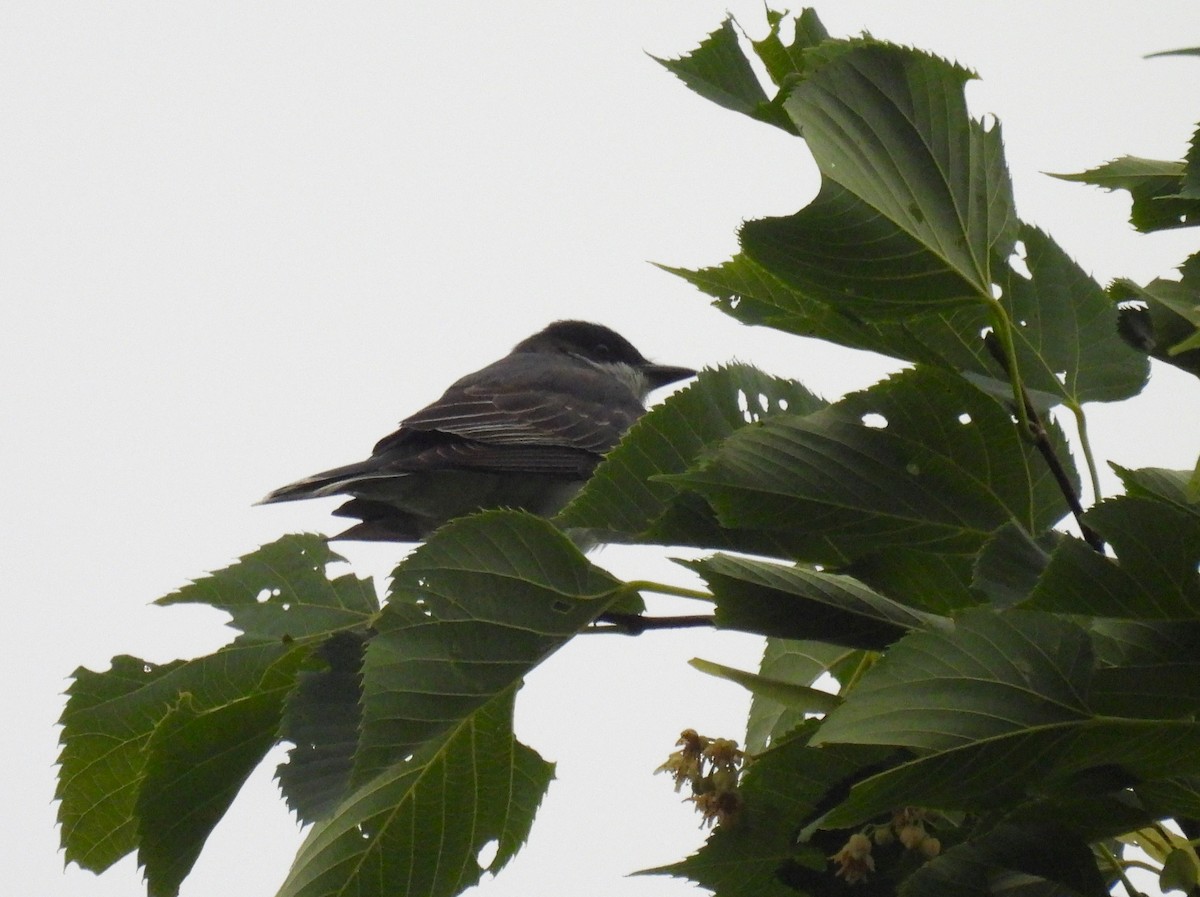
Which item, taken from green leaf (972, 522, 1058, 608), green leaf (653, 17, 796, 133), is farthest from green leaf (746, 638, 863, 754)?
green leaf (653, 17, 796, 133)

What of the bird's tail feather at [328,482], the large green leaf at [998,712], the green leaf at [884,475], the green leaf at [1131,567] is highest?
the bird's tail feather at [328,482]

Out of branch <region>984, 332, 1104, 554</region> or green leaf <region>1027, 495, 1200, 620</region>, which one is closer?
green leaf <region>1027, 495, 1200, 620</region>

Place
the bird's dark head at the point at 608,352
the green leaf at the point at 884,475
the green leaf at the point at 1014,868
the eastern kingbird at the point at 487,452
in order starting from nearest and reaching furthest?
the green leaf at the point at 1014,868 → the green leaf at the point at 884,475 → the eastern kingbird at the point at 487,452 → the bird's dark head at the point at 608,352

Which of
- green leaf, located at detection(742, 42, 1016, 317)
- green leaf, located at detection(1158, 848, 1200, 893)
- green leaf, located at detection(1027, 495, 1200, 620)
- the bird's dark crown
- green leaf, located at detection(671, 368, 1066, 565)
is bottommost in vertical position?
green leaf, located at detection(1158, 848, 1200, 893)

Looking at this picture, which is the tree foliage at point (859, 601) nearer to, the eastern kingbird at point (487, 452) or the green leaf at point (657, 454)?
the green leaf at point (657, 454)

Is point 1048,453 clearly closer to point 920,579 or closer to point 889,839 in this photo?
point 920,579

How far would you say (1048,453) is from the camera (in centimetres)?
149

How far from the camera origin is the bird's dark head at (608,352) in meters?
7.09

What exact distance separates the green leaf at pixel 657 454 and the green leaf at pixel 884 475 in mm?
119

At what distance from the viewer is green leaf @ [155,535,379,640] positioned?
189cm

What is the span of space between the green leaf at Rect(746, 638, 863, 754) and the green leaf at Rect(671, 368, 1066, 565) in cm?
48

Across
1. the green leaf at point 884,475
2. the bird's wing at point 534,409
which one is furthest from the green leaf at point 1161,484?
the bird's wing at point 534,409

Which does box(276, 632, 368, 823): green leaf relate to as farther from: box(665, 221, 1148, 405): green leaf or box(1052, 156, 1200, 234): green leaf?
box(1052, 156, 1200, 234): green leaf

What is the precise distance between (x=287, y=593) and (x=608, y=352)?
17.6 feet
